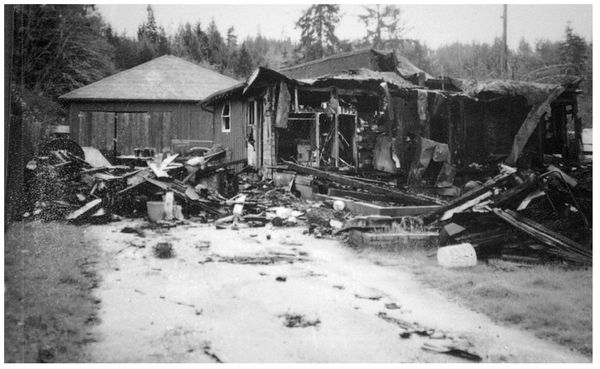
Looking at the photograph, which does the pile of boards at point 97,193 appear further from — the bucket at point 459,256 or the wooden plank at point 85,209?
the bucket at point 459,256

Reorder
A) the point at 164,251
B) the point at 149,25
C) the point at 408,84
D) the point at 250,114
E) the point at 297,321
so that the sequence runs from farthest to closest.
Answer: the point at 250,114 → the point at 408,84 → the point at 149,25 → the point at 164,251 → the point at 297,321

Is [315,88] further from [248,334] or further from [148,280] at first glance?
[248,334]

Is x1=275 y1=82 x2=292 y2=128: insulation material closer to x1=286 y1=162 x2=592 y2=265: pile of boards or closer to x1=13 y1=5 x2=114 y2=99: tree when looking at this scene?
x1=13 y1=5 x2=114 y2=99: tree

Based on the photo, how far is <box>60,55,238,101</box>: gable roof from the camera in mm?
22172

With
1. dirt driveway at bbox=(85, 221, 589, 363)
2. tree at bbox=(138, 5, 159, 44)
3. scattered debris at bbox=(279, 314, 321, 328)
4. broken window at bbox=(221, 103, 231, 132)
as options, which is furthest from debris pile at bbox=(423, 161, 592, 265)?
broken window at bbox=(221, 103, 231, 132)

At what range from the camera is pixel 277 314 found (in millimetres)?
4320

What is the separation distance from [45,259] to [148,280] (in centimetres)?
169

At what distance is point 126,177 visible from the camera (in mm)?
10641

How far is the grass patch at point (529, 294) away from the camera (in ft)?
13.1

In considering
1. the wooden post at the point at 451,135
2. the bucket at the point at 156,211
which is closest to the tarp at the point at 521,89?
the wooden post at the point at 451,135

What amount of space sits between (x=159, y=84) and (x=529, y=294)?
22.5m

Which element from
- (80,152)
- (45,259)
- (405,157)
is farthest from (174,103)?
(45,259)

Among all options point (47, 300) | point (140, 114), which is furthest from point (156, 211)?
point (140, 114)

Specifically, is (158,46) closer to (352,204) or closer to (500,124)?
(352,204)
